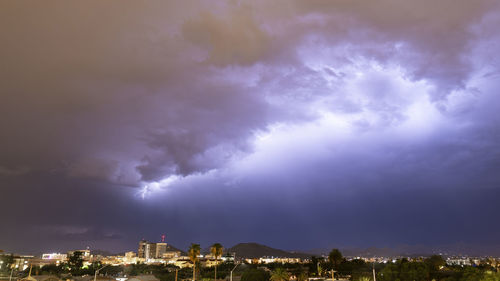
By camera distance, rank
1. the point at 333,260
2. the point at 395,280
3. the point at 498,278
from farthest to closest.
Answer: the point at 333,260, the point at 395,280, the point at 498,278

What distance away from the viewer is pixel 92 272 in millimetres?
134875

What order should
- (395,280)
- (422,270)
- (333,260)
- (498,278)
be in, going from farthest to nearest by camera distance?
(333,260)
(422,270)
(395,280)
(498,278)

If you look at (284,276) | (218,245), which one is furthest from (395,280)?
(218,245)

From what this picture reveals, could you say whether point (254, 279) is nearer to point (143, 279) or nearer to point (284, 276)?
point (284, 276)

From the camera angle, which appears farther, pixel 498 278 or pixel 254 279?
pixel 254 279

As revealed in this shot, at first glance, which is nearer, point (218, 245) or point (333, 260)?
point (218, 245)

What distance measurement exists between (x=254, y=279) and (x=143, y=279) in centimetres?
3091

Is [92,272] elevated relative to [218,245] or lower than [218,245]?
lower

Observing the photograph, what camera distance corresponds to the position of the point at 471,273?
260 feet

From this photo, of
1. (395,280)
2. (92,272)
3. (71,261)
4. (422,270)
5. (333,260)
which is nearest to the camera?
(395,280)

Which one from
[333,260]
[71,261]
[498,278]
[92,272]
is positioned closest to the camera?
[498,278]

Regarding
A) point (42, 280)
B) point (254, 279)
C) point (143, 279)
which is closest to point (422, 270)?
point (254, 279)

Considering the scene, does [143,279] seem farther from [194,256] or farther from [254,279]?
[254,279]

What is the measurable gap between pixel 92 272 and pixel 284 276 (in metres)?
79.9
